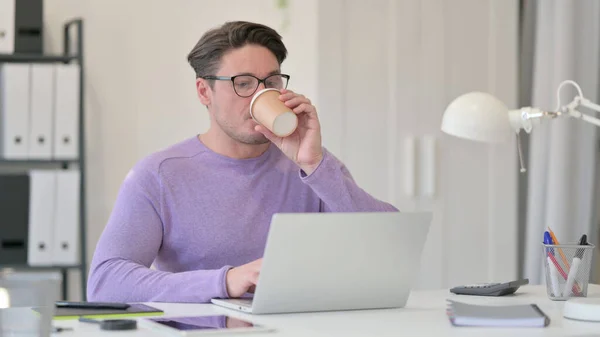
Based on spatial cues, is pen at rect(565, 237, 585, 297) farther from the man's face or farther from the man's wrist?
the man's face

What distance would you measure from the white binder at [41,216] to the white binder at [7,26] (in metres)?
0.50

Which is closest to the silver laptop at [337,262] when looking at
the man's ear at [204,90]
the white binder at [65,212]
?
the man's ear at [204,90]

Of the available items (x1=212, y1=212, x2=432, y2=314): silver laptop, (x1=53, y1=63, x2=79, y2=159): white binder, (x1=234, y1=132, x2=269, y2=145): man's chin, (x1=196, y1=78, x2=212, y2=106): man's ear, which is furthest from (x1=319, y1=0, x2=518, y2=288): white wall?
(x1=212, y1=212, x2=432, y2=314): silver laptop

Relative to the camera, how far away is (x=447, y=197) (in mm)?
3457

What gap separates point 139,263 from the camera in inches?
81.6

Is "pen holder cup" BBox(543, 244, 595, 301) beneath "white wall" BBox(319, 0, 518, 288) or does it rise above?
beneath

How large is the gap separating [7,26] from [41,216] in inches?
30.0

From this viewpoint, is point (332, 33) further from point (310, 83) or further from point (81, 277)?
point (81, 277)

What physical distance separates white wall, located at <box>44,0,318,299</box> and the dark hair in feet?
4.97

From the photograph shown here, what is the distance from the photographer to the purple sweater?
2082 millimetres

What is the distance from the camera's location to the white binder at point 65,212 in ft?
11.9

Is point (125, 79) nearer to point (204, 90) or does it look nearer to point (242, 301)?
point (204, 90)

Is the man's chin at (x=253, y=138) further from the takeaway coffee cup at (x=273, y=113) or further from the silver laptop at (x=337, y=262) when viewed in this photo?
the silver laptop at (x=337, y=262)

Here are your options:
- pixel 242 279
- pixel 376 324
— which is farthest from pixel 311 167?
pixel 376 324
